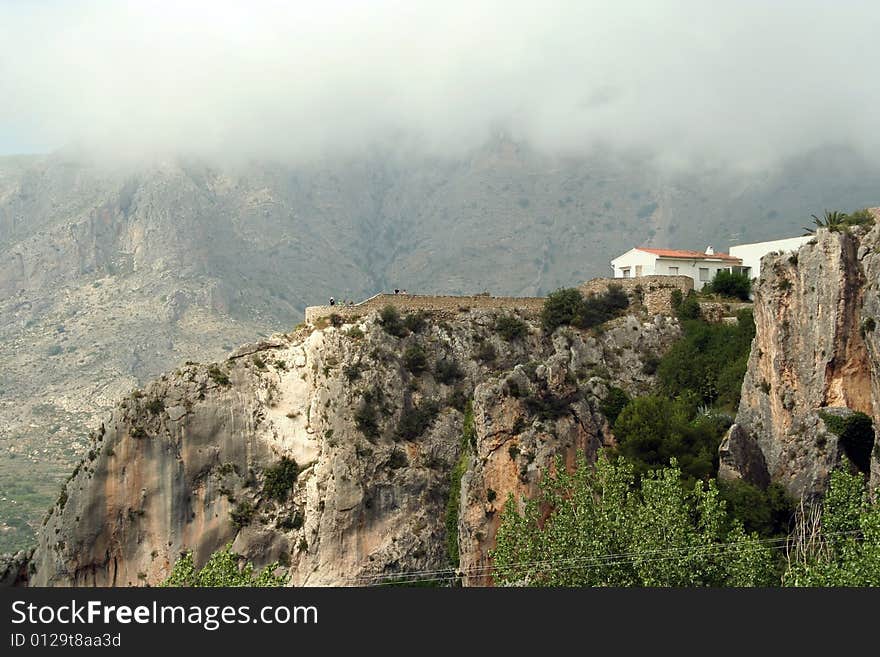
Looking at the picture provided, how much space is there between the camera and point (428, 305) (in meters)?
79.6

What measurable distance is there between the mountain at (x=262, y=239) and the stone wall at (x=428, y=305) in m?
50.2

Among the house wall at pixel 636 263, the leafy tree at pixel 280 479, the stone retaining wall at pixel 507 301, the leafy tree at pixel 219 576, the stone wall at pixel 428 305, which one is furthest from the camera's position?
the house wall at pixel 636 263

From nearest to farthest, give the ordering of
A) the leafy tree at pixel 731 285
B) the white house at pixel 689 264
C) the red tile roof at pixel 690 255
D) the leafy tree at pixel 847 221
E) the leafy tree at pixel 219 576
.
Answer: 1. the leafy tree at pixel 219 576
2. the leafy tree at pixel 847 221
3. the leafy tree at pixel 731 285
4. the white house at pixel 689 264
5. the red tile roof at pixel 690 255

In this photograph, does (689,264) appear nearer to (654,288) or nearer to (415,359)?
(654,288)

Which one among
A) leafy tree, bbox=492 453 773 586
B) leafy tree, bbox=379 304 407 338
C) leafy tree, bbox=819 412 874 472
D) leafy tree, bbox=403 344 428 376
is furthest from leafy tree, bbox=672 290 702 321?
leafy tree, bbox=492 453 773 586

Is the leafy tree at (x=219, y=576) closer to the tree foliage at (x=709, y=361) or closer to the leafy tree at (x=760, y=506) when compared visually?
the leafy tree at (x=760, y=506)

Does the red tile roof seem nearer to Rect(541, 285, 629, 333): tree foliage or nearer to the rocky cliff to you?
Rect(541, 285, 629, 333): tree foliage

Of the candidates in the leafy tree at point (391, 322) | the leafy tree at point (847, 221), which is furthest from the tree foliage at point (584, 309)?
the leafy tree at point (847, 221)

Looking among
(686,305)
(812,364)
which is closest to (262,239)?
(686,305)

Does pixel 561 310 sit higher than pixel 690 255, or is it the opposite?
pixel 690 255

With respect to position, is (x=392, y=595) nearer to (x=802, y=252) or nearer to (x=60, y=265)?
(x=802, y=252)

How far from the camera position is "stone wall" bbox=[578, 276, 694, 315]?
7762 cm

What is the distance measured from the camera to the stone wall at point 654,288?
77.6m

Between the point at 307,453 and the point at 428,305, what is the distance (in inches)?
535
